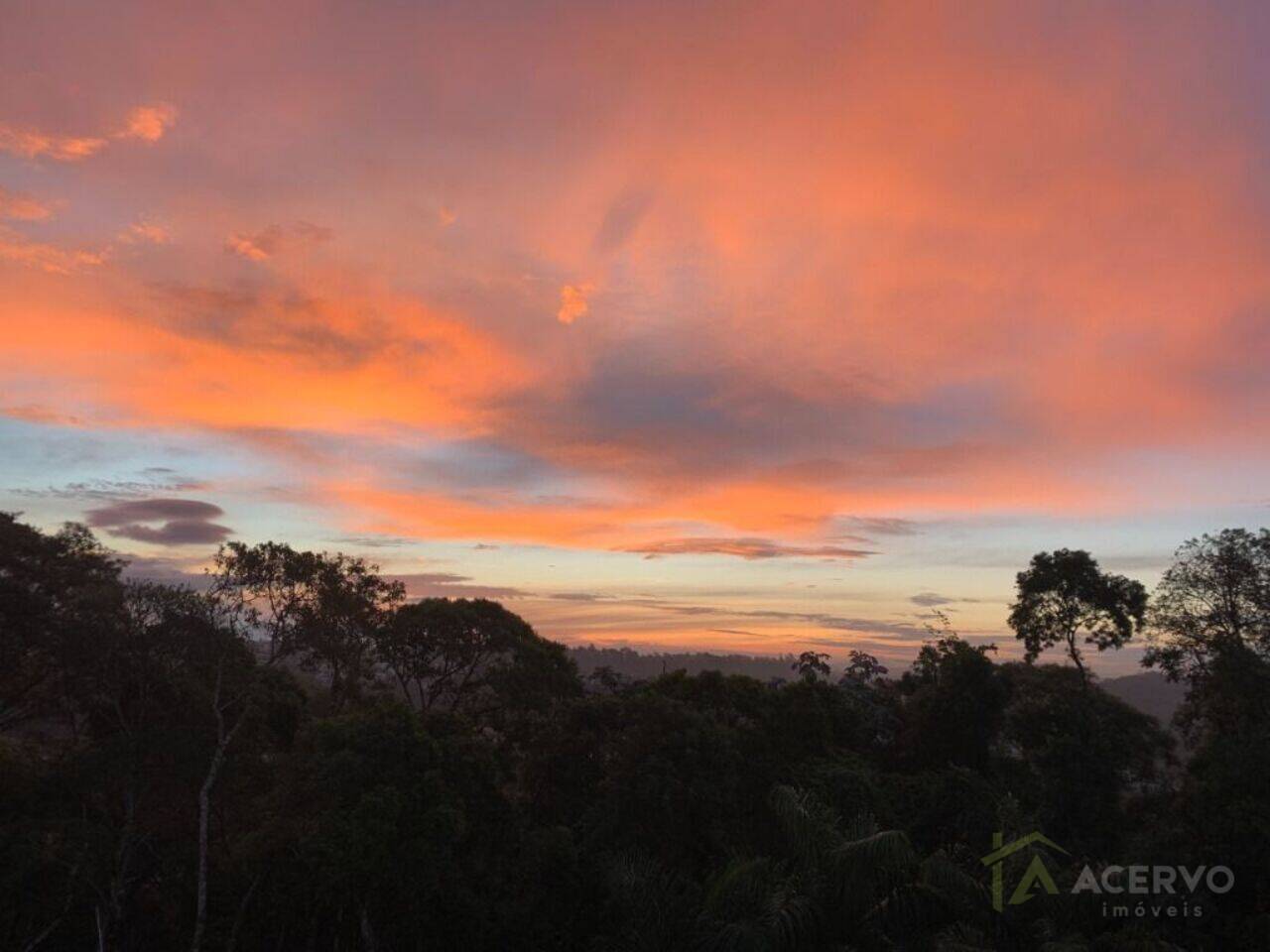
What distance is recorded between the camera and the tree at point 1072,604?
34344 mm

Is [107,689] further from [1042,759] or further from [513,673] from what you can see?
[1042,759]

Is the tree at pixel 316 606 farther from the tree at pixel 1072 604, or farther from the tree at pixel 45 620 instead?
the tree at pixel 1072 604

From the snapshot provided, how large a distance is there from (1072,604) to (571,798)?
26376 mm

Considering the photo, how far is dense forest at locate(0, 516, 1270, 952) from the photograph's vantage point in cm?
1277

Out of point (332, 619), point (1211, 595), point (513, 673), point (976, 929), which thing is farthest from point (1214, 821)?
point (332, 619)

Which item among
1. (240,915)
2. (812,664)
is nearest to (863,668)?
(812,664)

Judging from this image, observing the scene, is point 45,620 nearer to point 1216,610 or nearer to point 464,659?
point 464,659

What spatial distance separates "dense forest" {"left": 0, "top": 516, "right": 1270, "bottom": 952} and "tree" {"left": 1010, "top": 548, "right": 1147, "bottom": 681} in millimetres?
2714

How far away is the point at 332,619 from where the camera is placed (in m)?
30.6

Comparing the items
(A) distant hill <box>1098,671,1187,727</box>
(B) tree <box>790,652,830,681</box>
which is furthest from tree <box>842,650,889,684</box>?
(A) distant hill <box>1098,671,1187,727</box>

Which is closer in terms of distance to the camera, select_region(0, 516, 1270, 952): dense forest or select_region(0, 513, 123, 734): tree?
select_region(0, 516, 1270, 952): dense forest

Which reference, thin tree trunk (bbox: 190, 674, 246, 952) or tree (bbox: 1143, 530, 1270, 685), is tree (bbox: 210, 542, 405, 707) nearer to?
thin tree trunk (bbox: 190, 674, 246, 952)

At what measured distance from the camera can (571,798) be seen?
25.4 meters

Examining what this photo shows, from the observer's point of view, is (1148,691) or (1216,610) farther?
(1148,691)
